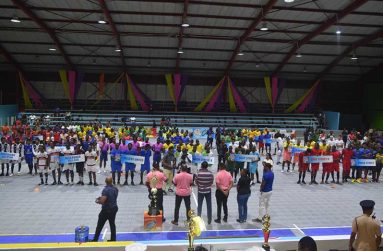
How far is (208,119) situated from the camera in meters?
38.8

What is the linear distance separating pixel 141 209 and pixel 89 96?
2898 centimetres

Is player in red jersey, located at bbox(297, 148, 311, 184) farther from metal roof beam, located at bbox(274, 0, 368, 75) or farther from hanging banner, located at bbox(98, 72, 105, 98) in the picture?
hanging banner, located at bbox(98, 72, 105, 98)

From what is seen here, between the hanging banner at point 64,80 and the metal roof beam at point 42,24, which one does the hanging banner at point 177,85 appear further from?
the hanging banner at point 64,80

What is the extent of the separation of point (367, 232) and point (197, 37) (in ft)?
83.2

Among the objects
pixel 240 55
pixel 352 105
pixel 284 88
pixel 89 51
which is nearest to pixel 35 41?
pixel 89 51

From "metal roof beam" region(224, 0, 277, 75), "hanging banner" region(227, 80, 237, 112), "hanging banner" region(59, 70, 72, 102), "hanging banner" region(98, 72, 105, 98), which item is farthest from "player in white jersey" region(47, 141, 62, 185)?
"hanging banner" region(227, 80, 237, 112)

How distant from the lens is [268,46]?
103 feet

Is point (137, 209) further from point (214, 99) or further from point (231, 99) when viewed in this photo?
point (231, 99)

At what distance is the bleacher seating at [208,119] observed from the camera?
3688 centimetres

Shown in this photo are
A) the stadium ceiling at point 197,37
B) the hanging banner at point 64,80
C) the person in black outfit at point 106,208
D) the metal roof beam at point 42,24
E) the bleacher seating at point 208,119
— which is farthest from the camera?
the bleacher seating at point 208,119

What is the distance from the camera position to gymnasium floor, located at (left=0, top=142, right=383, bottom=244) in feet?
34.5

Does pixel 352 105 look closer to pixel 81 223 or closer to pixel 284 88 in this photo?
pixel 284 88

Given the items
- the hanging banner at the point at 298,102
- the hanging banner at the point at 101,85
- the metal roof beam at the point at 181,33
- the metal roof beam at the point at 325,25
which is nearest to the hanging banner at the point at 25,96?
the hanging banner at the point at 101,85

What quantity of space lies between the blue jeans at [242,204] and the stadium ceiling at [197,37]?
15910 millimetres
